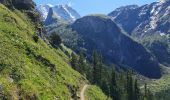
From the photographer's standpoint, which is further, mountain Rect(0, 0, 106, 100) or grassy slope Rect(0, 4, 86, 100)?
grassy slope Rect(0, 4, 86, 100)

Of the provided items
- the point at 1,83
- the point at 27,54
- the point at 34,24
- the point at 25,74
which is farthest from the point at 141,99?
the point at 1,83

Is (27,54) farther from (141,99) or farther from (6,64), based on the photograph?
(141,99)

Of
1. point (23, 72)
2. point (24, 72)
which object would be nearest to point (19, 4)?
point (24, 72)

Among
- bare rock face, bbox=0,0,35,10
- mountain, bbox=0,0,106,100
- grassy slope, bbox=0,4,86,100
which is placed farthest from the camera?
bare rock face, bbox=0,0,35,10

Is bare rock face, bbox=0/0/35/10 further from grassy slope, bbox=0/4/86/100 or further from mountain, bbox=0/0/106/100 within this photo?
grassy slope, bbox=0/4/86/100

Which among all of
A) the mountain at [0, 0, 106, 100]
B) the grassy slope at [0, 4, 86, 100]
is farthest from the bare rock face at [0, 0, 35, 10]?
the grassy slope at [0, 4, 86, 100]

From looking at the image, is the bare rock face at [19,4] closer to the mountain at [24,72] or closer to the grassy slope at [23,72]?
the mountain at [24,72]

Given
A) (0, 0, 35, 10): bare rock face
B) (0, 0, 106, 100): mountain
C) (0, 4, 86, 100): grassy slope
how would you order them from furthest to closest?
1. (0, 0, 35, 10): bare rock face
2. (0, 4, 86, 100): grassy slope
3. (0, 0, 106, 100): mountain

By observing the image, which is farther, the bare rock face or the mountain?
the bare rock face

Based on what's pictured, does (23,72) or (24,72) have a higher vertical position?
(23,72)

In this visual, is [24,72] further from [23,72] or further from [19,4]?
[19,4]

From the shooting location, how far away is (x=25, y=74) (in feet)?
234

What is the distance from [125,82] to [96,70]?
63.1 ft

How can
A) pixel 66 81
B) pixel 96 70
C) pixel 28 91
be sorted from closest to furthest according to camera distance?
pixel 28 91 < pixel 66 81 < pixel 96 70
